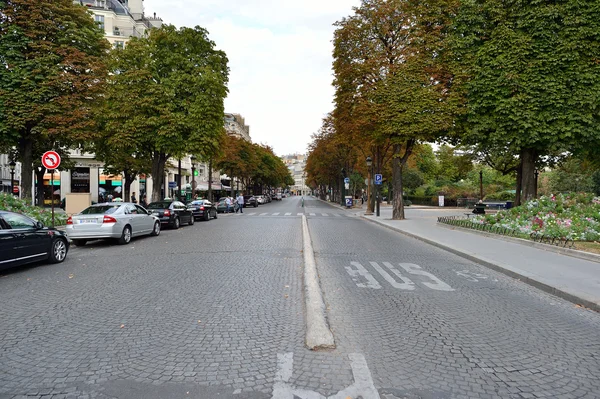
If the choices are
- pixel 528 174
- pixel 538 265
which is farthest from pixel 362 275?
pixel 528 174

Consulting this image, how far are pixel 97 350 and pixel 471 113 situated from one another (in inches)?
863

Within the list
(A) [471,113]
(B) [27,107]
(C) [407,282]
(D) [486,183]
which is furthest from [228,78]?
(D) [486,183]

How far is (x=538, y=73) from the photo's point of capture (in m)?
20.0

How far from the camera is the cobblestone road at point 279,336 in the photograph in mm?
3510

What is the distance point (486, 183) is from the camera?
60.4 metres

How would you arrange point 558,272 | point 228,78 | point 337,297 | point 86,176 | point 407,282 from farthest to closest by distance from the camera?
point 86,176 → point 228,78 → point 558,272 → point 407,282 → point 337,297

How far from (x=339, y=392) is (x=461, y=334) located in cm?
219

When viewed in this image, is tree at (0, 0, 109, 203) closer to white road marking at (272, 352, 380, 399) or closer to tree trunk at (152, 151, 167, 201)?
tree trunk at (152, 151, 167, 201)

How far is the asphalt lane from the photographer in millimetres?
3590

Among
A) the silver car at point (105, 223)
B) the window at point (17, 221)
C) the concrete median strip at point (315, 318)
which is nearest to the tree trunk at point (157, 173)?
the silver car at point (105, 223)

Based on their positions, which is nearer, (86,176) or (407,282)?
(407,282)

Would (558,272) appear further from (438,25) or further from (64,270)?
(438,25)

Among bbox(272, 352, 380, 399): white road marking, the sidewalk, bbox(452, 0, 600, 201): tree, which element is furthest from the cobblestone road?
bbox(452, 0, 600, 201): tree

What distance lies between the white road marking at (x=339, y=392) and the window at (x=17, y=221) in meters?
7.82
